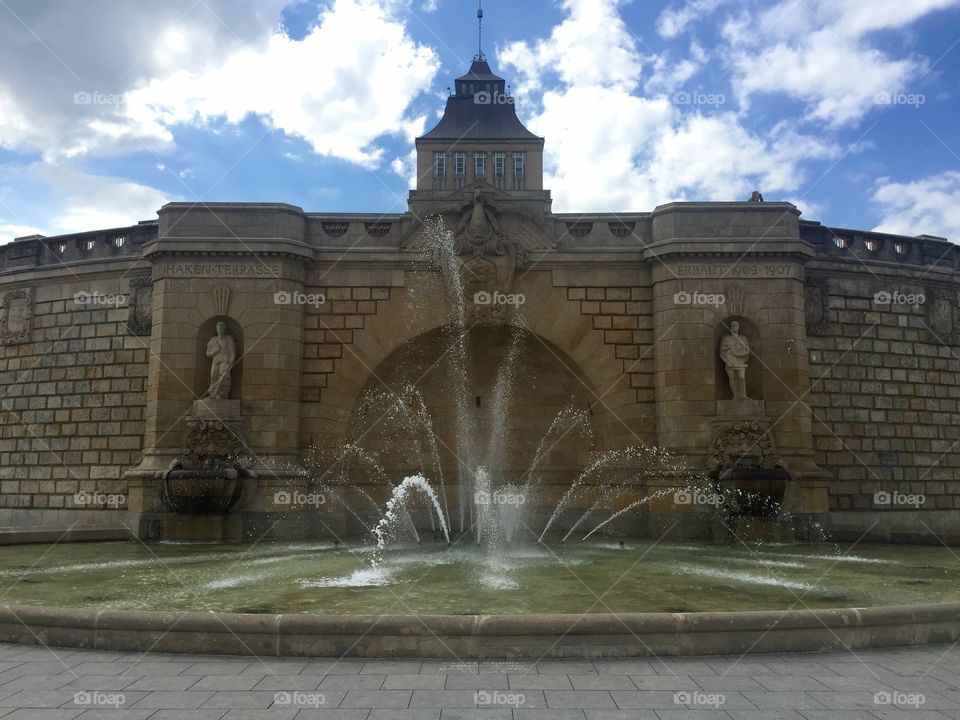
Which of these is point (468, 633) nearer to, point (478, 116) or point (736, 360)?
point (736, 360)

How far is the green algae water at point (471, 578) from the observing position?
8.04m

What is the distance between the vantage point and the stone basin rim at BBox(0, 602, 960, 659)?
6.38m

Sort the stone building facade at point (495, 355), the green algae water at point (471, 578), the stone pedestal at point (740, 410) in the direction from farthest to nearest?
the stone building facade at point (495, 355) → the stone pedestal at point (740, 410) → the green algae water at point (471, 578)

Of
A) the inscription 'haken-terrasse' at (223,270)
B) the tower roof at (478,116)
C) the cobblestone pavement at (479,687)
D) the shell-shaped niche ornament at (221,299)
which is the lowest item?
the cobblestone pavement at (479,687)

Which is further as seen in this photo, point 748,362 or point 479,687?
point 748,362

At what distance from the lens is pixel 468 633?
6371mm

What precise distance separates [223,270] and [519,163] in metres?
46.7

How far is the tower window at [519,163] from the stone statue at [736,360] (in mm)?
46312

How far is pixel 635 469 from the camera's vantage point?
17.0 m

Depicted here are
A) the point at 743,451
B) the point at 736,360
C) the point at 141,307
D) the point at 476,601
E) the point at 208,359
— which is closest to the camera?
the point at 476,601

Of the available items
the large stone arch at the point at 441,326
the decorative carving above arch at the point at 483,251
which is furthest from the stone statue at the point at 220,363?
the decorative carving above arch at the point at 483,251

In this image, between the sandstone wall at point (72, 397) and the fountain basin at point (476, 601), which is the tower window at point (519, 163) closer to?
the sandstone wall at point (72, 397)

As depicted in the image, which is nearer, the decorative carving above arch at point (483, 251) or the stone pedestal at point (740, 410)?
the stone pedestal at point (740, 410)

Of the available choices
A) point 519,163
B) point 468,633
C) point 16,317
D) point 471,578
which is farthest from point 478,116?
point 468,633
